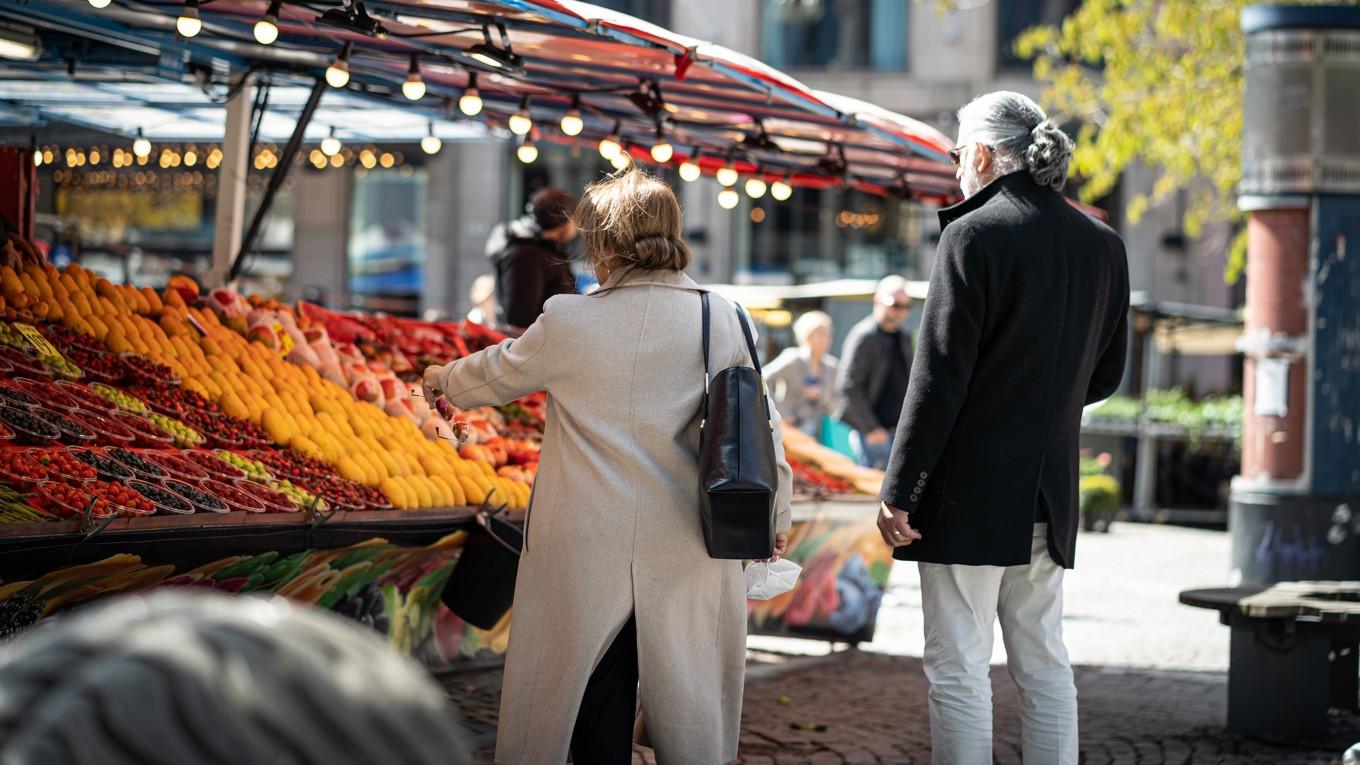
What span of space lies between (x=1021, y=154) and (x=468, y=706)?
3158mm

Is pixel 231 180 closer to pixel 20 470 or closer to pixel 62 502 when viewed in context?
A: pixel 20 470

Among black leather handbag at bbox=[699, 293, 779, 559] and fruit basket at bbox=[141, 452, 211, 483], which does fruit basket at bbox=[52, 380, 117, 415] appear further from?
black leather handbag at bbox=[699, 293, 779, 559]

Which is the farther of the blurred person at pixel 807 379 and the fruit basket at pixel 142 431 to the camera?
the blurred person at pixel 807 379

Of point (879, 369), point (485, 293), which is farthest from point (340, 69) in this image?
point (485, 293)

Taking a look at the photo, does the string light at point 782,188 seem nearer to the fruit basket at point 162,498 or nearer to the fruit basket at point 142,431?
the fruit basket at point 142,431

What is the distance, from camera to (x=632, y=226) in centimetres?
403

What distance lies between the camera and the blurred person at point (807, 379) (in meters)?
10.8

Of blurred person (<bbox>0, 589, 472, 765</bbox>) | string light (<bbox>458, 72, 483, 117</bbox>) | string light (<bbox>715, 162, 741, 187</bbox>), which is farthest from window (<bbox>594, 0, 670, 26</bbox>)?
blurred person (<bbox>0, 589, 472, 765</bbox>)

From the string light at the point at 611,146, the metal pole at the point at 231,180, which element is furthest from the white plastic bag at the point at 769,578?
the metal pole at the point at 231,180

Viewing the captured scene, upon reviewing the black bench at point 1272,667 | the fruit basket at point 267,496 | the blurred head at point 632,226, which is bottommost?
the black bench at point 1272,667

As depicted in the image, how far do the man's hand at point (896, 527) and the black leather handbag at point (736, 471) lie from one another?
0.43 m

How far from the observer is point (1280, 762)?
5.66m

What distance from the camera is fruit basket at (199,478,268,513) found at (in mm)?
4910

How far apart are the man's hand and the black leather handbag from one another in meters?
0.43
